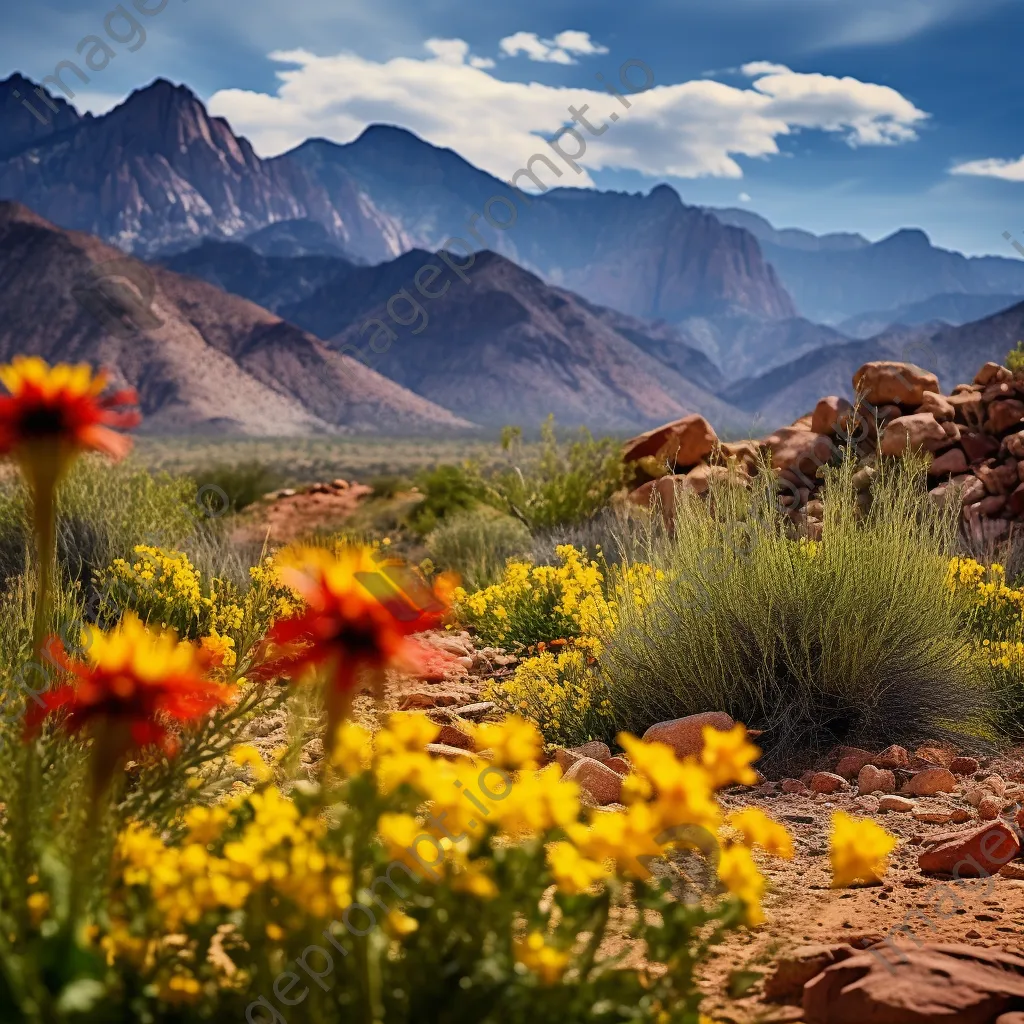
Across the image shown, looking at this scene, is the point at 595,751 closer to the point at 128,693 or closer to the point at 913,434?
the point at 128,693

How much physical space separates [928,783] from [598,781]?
5.57 ft

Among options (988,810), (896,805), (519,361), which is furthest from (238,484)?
(519,361)

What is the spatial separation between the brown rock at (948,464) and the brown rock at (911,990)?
30.9 feet

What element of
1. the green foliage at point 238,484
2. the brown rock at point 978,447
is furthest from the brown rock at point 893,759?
the green foliage at point 238,484

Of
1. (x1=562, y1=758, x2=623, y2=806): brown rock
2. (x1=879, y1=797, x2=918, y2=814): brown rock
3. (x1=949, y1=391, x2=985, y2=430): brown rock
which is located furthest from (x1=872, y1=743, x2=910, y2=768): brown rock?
(x1=949, y1=391, x2=985, y2=430): brown rock

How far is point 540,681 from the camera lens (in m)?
6.27

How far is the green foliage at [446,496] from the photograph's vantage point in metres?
15.8

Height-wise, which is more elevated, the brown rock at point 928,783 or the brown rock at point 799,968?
the brown rock at point 799,968

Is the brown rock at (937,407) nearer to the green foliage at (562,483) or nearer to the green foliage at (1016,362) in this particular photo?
the green foliage at (1016,362)

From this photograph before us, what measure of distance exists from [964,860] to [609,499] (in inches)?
344

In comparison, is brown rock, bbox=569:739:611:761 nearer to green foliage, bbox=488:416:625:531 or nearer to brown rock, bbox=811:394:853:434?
green foliage, bbox=488:416:625:531

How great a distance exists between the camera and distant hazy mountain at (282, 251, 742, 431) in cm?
12938

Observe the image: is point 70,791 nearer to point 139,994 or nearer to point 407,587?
point 139,994

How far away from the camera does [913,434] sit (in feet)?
37.9
